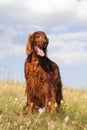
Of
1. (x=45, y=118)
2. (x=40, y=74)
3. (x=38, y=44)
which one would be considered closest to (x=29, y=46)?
(x=38, y=44)

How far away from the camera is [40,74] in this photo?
926cm

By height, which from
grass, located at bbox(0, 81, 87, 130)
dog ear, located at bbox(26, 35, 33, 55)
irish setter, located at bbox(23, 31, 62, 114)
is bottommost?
grass, located at bbox(0, 81, 87, 130)

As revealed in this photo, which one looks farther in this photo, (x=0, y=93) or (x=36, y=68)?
(x=0, y=93)

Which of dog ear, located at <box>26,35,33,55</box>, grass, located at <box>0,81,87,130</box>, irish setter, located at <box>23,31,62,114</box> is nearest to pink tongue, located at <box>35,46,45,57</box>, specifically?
irish setter, located at <box>23,31,62,114</box>

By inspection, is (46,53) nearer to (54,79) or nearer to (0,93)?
(54,79)

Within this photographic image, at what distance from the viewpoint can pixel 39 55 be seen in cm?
926

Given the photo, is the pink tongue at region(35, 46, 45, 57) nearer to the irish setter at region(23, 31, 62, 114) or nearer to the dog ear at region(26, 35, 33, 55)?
the irish setter at region(23, 31, 62, 114)

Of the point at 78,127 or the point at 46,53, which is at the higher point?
the point at 46,53

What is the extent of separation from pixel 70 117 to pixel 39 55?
144 centimetres

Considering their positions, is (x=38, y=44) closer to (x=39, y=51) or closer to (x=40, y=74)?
(x=39, y=51)

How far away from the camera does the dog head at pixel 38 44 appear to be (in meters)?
9.20

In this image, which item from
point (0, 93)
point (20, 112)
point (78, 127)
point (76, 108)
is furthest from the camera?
point (0, 93)

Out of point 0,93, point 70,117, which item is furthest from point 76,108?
point 0,93

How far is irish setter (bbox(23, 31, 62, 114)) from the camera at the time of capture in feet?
30.3
